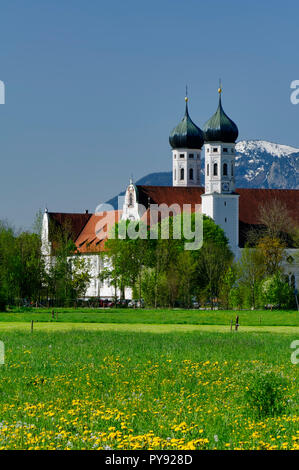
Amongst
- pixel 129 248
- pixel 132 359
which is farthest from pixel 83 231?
pixel 132 359

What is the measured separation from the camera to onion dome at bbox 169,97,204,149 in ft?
419

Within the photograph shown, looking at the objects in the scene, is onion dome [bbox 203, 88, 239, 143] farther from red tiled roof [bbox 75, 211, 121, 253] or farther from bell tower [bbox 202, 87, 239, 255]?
red tiled roof [bbox 75, 211, 121, 253]

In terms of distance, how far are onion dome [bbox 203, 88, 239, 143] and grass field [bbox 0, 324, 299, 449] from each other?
267ft

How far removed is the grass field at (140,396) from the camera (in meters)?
14.9

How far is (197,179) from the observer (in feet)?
429

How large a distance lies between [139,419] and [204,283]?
71.3 meters

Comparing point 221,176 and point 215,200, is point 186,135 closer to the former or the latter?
point 221,176

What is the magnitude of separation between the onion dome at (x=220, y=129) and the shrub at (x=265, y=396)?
95.9m

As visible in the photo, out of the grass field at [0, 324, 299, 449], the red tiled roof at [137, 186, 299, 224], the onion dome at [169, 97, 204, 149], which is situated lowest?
the grass field at [0, 324, 299, 449]

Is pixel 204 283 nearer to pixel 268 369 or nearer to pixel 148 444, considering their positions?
pixel 268 369

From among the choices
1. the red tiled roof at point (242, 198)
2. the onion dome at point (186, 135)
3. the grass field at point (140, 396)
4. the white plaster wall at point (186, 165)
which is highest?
the onion dome at point (186, 135)

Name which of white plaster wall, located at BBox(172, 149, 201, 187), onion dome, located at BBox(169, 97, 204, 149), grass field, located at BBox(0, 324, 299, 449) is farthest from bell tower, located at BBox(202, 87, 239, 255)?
grass field, located at BBox(0, 324, 299, 449)

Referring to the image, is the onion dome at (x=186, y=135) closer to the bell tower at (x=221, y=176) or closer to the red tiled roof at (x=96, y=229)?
the bell tower at (x=221, y=176)

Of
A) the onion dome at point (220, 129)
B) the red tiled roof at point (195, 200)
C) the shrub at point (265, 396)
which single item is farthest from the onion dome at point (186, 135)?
the shrub at point (265, 396)
